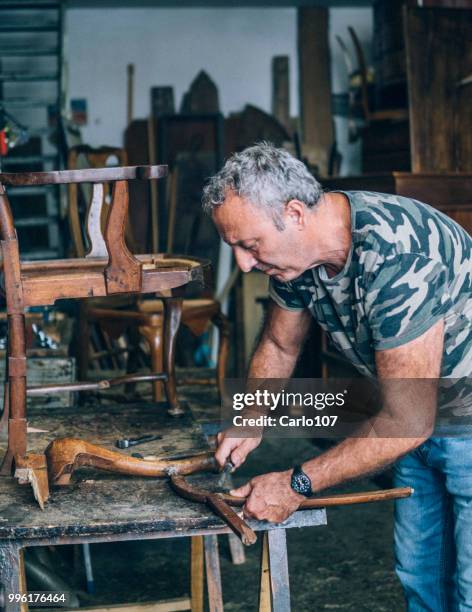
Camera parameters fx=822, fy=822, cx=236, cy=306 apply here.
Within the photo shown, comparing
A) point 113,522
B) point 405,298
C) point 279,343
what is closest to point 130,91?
point 279,343

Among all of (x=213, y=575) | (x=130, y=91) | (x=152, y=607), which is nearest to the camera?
(x=213, y=575)

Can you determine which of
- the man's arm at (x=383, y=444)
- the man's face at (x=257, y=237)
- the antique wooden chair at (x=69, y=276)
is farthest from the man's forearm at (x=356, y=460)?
the antique wooden chair at (x=69, y=276)

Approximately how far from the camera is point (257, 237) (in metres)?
1.99

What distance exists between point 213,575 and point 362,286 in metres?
1.21

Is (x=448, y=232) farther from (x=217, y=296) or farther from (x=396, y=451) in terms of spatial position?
(x=217, y=296)

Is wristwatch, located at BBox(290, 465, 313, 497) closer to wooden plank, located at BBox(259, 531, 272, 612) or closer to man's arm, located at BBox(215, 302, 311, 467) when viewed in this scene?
wooden plank, located at BBox(259, 531, 272, 612)

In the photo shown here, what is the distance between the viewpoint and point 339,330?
7.26 feet

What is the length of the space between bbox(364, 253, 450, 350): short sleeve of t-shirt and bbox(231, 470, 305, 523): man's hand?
39 centimetres

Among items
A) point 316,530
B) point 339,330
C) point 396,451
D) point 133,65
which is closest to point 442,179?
A: point 316,530

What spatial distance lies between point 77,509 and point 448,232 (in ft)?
3.64

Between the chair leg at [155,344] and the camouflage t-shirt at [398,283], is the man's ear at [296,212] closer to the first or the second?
the camouflage t-shirt at [398,283]

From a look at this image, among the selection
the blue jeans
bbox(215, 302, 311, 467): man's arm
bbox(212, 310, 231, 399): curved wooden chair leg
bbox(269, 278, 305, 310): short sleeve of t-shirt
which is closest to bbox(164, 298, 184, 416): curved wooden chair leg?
bbox(215, 302, 311, 467): man's arm

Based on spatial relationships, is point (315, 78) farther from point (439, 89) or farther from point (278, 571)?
point (278, 571)

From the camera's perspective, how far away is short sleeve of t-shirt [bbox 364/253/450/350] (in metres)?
1.88
